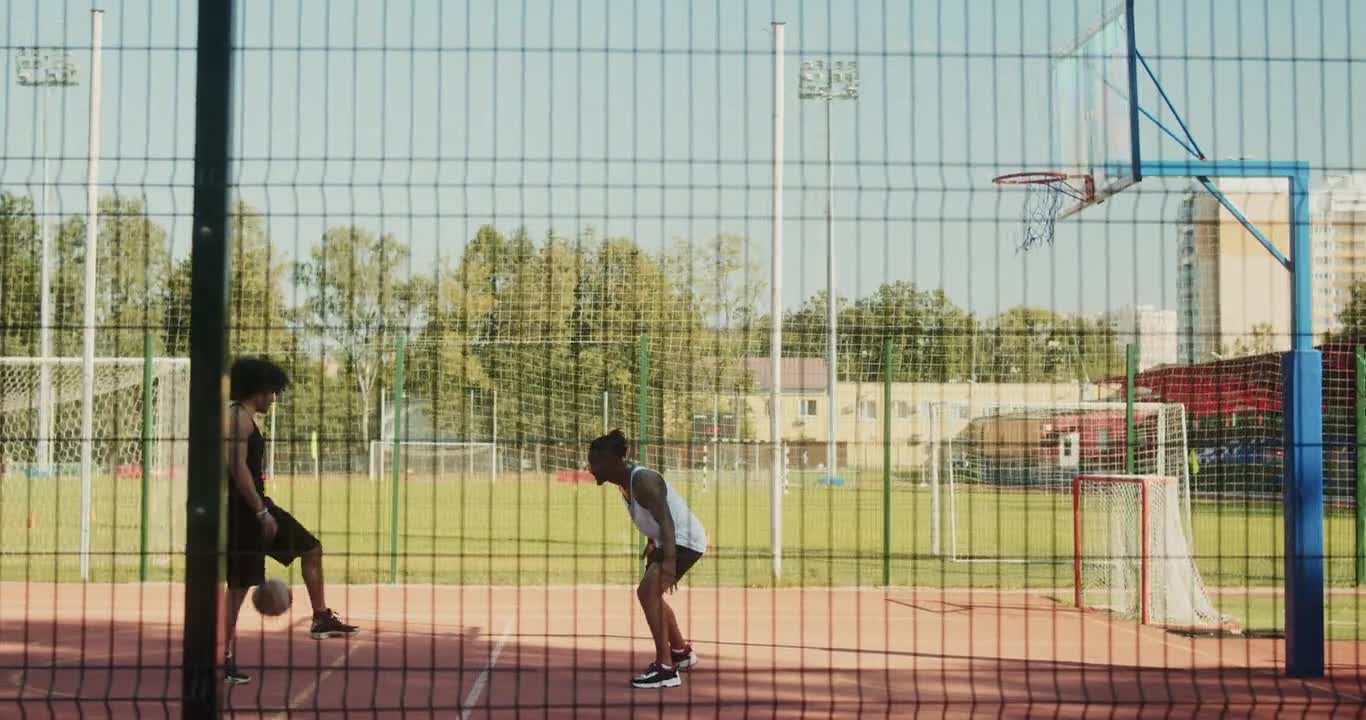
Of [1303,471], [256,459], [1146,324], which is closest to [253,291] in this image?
[256,459]

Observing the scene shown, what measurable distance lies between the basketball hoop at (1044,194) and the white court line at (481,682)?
3417mm

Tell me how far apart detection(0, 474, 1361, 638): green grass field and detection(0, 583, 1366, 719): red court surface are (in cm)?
51

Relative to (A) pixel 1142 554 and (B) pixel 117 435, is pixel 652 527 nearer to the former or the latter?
(A) pixel 1142 554

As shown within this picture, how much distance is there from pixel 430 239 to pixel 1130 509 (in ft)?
27.3

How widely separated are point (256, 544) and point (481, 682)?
151 cm

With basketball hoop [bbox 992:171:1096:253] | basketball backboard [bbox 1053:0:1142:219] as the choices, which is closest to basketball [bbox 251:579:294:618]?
basketball hoop [bbox 992:171:1096:253]

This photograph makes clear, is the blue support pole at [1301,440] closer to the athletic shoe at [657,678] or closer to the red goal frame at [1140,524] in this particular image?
the red goal frame at [1140,524]

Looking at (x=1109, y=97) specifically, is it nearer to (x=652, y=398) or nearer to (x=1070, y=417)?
(x=652, y=398)

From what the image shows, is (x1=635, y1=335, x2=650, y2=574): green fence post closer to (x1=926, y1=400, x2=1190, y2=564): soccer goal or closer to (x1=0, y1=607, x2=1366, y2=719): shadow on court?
(x1=0, y1=607, x2=1366, y2=719): shadow on court

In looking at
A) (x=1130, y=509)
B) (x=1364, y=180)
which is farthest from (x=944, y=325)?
(x=1130, y=509)

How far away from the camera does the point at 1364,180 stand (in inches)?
359

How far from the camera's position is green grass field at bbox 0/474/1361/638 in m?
13.9

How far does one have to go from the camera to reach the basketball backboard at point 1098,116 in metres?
8.66

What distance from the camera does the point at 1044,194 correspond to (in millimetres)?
8602
